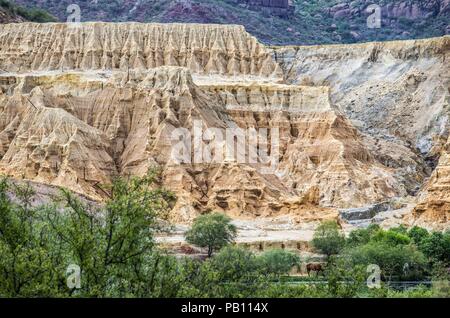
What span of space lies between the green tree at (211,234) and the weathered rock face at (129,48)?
55.4m

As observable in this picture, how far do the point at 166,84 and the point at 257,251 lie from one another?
124ft

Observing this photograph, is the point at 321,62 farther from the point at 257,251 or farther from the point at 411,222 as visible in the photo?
the point at 257,251

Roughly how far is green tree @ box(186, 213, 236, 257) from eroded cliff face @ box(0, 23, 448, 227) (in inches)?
429

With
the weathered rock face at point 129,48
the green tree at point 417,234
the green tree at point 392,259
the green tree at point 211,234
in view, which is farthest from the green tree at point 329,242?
the weathered rock face at point 129,48

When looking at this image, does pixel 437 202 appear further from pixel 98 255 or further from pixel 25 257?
pixel 25 257

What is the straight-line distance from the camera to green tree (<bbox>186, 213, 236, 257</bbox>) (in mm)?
83312

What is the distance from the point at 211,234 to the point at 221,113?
3936 centimetres

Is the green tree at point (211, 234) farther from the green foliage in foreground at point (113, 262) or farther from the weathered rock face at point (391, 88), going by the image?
the weathered rock face at point (391, 88)

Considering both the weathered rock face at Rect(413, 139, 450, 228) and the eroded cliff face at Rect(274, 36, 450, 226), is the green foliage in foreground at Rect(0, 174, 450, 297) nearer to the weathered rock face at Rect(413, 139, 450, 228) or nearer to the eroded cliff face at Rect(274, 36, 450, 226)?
the weathered rock face at Rect(413, 139, 450, 228)

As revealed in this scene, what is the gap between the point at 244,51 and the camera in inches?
5714

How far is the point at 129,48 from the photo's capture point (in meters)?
143

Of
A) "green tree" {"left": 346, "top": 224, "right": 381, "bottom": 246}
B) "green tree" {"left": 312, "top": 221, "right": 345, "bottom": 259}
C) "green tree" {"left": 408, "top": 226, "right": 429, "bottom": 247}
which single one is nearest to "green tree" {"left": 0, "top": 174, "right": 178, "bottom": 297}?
"green tree" {"left": 312, "top": 221, "right": 345, "bottom": 259}

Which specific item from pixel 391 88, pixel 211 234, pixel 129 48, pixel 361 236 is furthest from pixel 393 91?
pixel 211 234
